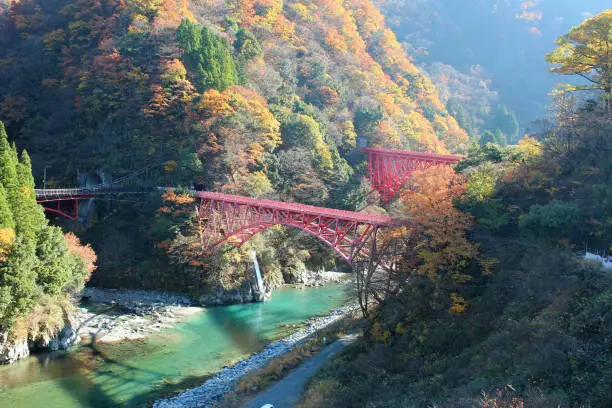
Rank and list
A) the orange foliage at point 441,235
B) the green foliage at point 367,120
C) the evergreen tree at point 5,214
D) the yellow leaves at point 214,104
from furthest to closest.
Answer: the green foliage at point 367,120
the yellow leaves at point 214,104
the evergreen tree at point 5,214
the orange foliage at point 441,235

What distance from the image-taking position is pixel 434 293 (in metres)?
14.8

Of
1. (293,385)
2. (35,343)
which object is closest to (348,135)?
(293,385)

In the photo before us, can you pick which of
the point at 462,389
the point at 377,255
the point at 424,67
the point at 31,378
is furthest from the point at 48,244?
the point at 424,67

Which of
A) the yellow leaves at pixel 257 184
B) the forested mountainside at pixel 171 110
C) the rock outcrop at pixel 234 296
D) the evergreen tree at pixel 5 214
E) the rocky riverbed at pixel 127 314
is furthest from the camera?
the yellow leaves at pixel 257 184

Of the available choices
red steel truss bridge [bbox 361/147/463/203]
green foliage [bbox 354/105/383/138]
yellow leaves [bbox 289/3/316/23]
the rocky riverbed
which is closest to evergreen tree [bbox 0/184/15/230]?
the rocky riverbed

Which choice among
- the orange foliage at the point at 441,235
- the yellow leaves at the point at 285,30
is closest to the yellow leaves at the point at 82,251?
the orange foliage at the point at 441,235

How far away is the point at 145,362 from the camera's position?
18.1 meters

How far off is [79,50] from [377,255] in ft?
103

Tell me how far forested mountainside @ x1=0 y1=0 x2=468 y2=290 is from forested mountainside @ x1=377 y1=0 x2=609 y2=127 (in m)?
44.9

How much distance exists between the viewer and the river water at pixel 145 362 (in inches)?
602

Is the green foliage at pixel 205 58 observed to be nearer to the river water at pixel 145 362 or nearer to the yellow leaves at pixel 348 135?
the yellow leaves at pixel 348 135

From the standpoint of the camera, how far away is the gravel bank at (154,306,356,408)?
49.3 ft

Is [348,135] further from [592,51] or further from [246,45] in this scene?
[592,51]

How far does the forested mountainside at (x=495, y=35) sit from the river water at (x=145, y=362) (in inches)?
2684
